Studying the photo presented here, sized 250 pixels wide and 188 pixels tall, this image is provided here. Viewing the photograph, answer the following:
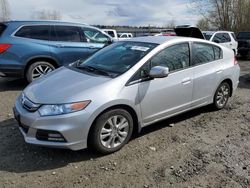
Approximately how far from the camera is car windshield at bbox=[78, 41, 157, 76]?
15.3ft

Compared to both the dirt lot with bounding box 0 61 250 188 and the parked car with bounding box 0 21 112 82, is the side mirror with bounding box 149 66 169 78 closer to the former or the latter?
the dirt lot with bounding box 0 61 250 188

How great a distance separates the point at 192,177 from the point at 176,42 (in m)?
2.34

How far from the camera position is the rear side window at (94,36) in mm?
9141

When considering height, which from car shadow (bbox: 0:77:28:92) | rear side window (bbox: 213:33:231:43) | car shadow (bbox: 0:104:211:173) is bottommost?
car shadow (bbox: 0:77:28:92)

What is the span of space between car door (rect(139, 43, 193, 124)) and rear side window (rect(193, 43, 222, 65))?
0.21 meters

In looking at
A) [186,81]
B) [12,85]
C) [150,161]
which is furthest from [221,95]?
[12,85]

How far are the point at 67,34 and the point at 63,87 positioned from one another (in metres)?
4.99

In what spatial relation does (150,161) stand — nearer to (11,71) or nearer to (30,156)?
(30,156)

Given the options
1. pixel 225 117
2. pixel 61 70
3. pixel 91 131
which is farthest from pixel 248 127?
pixel 61 70

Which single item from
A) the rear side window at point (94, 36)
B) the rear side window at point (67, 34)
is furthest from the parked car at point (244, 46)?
the rear side window at point (67, 34)

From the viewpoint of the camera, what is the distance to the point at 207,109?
20.7 ft

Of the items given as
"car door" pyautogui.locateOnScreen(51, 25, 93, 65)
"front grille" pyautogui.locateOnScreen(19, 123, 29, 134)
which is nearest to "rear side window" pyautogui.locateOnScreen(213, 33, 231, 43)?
"car door" pyautogui.locateOnScreen(51, 25, 93, 65)

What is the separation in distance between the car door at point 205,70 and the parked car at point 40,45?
3084 mm

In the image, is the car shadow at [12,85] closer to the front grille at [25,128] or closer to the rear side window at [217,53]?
the front grille at [25,128]
